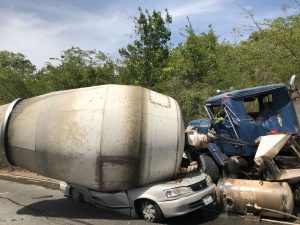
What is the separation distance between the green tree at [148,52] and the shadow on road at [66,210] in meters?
12.8

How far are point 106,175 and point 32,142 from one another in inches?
69.6

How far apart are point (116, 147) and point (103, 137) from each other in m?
0.30

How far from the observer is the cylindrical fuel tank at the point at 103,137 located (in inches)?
296

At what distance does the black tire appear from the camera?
9.78 metres

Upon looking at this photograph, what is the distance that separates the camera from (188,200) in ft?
25.3

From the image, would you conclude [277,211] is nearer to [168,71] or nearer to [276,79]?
[276,79]

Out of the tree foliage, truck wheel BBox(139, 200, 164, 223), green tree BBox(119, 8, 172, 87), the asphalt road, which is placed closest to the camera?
truck wheel BBox(139, 200, 164, 223)

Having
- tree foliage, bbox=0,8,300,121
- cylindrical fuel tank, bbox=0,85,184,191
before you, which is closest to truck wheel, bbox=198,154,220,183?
cylindrical fuel tank, bbox=0,85,184,191

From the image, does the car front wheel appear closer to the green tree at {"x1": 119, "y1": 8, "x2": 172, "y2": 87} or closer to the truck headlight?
the truck headlight

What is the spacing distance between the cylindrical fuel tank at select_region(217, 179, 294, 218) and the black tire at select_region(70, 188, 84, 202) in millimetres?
3366

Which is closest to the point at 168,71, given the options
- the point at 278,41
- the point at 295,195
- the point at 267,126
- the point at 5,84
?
the point at 278,41

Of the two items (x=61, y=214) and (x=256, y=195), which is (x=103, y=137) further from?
(x=256, y=195)

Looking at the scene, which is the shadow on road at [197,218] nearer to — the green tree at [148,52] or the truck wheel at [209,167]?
the truck wheel at [209,167]

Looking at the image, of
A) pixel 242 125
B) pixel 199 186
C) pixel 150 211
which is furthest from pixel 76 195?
pixel 242 125
